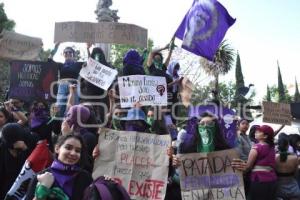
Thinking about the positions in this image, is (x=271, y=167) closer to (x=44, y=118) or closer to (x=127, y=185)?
(x=127, y=185)

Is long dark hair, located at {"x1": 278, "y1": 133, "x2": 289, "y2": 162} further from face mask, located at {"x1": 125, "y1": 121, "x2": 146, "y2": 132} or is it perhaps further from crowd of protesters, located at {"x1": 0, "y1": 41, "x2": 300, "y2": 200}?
face mask, located at {"x1": 125, "y1": 121, "x2": 146, "y2": 132}

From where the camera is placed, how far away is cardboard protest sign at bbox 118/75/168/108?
259 inches

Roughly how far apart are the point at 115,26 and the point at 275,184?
4849mm

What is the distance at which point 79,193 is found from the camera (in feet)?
10.9

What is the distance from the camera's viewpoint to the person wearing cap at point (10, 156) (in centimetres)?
466

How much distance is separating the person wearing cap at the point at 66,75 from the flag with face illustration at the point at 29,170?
3.13m

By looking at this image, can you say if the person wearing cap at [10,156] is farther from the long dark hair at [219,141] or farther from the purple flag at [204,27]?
the purple flag at [204,27]

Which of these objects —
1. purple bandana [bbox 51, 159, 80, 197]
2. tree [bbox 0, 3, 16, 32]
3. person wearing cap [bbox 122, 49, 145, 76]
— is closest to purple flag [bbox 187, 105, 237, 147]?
person wearing cap [bbox 122, 49, 145, 76]

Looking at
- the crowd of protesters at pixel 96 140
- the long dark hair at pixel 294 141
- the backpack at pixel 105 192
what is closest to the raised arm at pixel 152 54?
the crowd of protesters at pixel 96 140

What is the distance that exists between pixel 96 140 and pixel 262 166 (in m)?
2.06

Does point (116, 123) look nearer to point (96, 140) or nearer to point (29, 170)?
point (96, 140)

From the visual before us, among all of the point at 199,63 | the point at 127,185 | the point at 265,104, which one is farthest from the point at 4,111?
the point at 199,63

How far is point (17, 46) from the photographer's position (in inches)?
354

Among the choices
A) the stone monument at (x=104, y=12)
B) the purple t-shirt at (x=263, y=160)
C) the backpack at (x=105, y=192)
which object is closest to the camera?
the backpack at (x=105, y=192)
